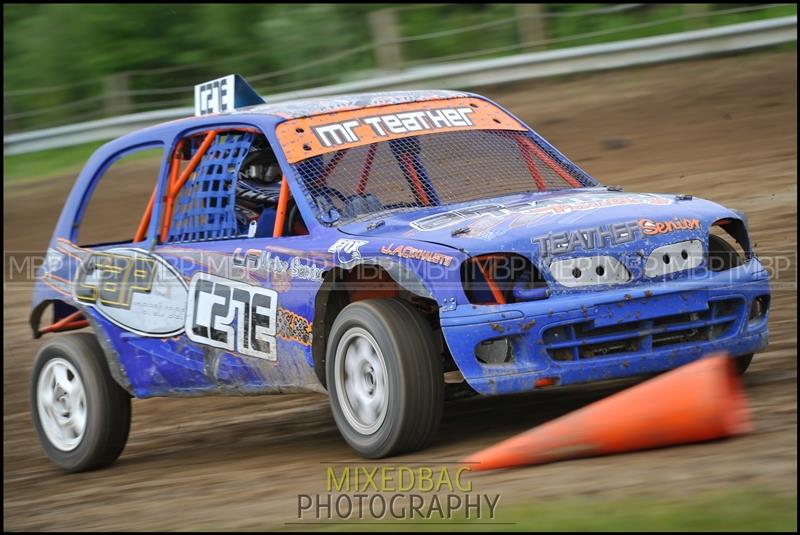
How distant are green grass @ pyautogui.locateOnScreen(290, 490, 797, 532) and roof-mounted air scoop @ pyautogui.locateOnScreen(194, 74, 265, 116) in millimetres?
3504

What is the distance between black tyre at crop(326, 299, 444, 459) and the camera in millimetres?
5250

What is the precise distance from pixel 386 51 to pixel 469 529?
43.8 feet

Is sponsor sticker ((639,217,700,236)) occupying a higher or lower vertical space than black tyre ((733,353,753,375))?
higher

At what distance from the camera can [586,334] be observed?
17.2ft

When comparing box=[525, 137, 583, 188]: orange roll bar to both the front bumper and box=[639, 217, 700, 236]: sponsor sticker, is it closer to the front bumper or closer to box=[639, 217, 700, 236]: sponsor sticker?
box=[639, 217, 700, 236]: sponsor sticker

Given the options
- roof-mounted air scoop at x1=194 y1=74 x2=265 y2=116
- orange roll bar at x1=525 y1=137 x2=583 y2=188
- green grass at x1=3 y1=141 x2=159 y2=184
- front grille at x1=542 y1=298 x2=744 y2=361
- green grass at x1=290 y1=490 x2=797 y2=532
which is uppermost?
green grass at x1=3 y1=141 x2=159 y2=184

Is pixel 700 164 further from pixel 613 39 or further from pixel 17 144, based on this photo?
pixel 17 144

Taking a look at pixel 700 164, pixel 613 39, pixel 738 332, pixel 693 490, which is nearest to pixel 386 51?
pixel 613 39

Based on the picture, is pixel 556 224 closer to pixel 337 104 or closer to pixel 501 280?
pixel 501 280

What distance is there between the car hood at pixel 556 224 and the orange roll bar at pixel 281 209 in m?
0.40

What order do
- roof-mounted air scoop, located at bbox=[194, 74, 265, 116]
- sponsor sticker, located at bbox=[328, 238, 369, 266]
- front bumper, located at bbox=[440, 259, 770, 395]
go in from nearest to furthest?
1. front bumper, located at bbox=[440, 259, 770, 395]
2. sponsor sticker, located at bbox=[328, 238, 369, 266]
3. roof-mounted air scoop, located at bbox=[194, 74, 265, 116]

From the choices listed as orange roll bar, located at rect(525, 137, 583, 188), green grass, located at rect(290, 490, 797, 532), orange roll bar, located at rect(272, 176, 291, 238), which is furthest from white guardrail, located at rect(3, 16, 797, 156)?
green grass, located at rect(290, 490, 797, 532)

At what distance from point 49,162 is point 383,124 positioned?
1185 cm

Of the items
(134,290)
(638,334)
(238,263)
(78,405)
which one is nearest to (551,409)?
(638,334)
